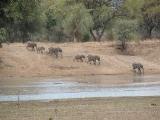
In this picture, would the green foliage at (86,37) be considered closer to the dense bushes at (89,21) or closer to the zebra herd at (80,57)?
Result: the dense bushes at (89,21)

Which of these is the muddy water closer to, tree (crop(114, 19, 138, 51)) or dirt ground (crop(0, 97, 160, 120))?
dirt ground (crop(0, 97, 160, 120))

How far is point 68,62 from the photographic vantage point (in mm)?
60438

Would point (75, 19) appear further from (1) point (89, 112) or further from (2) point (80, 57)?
(1) point (89, 112)

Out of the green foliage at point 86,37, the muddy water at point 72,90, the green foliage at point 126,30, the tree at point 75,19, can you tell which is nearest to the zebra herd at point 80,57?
the green foliage at point 126,30

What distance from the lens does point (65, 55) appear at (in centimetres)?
6322

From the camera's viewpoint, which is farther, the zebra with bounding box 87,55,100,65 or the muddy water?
the zebra with bounding box 87,55,100,65

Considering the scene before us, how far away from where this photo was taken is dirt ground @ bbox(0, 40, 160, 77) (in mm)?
57031

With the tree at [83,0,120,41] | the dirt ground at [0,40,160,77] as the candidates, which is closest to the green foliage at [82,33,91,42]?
the tree at [83,0,120,41]

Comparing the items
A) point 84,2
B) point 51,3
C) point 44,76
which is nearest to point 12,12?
point 44,76

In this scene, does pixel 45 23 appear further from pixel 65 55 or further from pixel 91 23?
pixel 65 55

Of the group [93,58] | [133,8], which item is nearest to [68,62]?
[93,58]

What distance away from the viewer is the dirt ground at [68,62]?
2245 inches

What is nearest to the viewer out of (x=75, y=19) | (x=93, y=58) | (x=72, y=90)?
(x=72, y=90)

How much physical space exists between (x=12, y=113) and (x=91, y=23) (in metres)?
54.8
